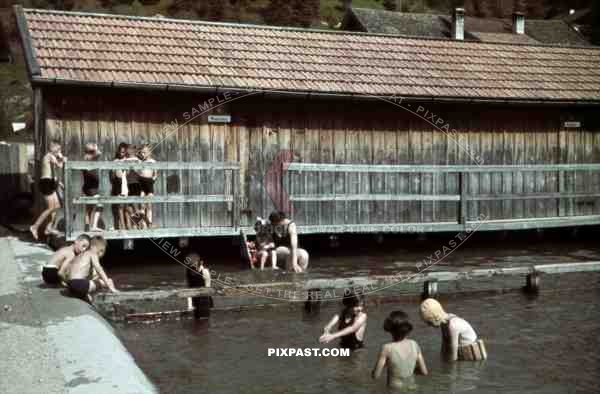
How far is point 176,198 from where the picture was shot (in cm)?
1413

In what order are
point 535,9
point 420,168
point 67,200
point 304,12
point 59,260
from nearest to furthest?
point 59,260
point 67,200
point 420,168
point 304,12
point 535,9

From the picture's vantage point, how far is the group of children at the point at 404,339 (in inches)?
324

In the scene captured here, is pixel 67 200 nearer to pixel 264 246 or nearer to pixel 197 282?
pixel 197 282

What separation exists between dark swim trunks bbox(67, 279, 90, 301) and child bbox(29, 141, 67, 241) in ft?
13.1

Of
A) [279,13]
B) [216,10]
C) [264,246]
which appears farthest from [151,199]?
[279,13]

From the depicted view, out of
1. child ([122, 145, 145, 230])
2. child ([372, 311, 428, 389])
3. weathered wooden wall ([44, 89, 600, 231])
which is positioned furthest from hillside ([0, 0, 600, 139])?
child ([372, 311, 428, 389])

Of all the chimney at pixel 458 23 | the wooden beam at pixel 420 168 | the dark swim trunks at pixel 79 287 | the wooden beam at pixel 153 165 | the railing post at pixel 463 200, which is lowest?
the dark swim trunks at pixel 79 287

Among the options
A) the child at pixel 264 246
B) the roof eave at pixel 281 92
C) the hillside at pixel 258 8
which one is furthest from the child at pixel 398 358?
the hillside at pixel 258 8

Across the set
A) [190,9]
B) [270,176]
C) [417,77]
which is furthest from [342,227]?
[190,9]

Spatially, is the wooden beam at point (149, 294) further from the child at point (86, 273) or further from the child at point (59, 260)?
the child at point (59, 260)

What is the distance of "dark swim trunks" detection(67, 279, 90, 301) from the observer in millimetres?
10062

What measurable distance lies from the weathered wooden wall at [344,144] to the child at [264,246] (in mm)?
2187

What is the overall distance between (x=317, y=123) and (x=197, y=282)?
5836 mm

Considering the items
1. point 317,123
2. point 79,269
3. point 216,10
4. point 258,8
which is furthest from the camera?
point 258,8
